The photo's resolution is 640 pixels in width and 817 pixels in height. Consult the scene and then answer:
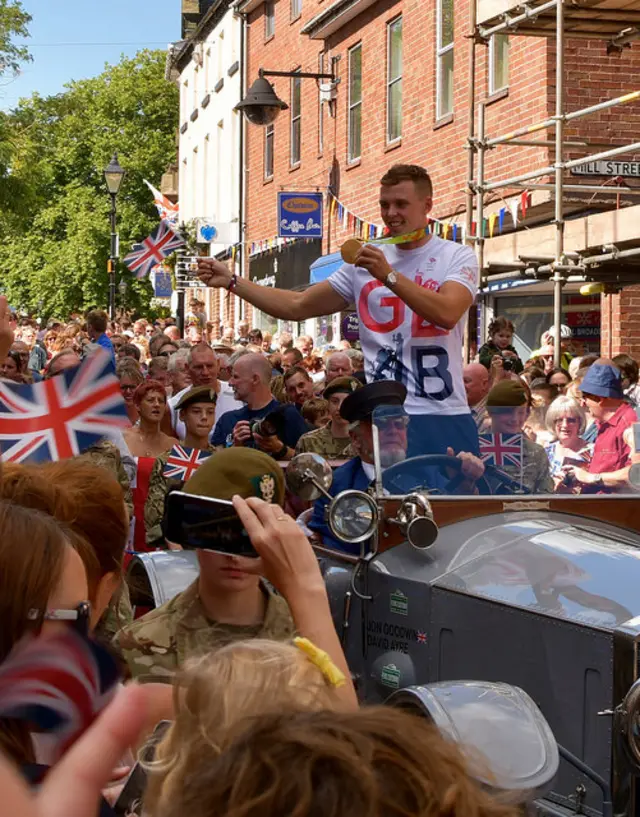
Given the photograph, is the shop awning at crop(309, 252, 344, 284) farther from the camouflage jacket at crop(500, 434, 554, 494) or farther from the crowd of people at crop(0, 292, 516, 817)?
the crowd of people at crop(0, 292, 516, 817)

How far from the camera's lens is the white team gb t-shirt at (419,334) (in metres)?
5.31

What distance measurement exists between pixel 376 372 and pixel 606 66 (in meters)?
12.8

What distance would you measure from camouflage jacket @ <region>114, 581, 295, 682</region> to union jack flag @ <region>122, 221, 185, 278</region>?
1390 cm

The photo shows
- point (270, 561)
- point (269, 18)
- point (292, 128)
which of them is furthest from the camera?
point (269, 18)

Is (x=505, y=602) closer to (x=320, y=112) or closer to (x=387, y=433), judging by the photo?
(x=387, y=433)

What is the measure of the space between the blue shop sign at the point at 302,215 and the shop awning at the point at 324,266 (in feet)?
1.88

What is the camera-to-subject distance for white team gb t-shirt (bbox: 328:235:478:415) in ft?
17.4

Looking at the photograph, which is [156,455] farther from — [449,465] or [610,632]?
[610,632]

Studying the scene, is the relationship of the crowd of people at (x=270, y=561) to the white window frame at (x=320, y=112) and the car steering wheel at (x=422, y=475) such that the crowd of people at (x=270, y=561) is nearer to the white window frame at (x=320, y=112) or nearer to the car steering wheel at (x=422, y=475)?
the car steering wheel at (x=422, y=475)

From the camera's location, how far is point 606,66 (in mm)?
17156

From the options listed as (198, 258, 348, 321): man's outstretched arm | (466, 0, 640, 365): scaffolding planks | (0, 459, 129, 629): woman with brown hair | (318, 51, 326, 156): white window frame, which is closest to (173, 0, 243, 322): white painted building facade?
(318, 51, 326, 156): white window frame

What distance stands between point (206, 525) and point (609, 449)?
2.96m

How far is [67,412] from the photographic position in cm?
398

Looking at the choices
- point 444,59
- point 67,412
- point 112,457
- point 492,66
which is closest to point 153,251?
point 492,66
